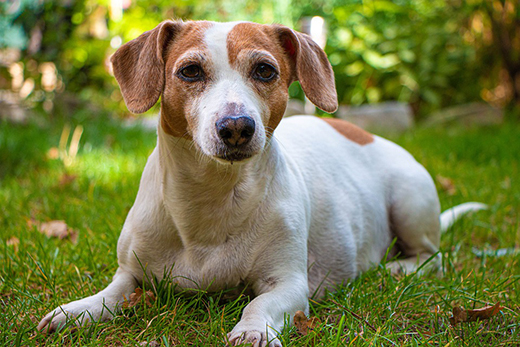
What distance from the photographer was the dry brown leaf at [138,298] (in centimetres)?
209

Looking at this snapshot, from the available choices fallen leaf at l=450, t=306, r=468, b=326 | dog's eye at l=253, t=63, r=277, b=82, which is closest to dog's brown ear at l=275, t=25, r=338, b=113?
dog's eye at l=253, t=63, r=277, b=82

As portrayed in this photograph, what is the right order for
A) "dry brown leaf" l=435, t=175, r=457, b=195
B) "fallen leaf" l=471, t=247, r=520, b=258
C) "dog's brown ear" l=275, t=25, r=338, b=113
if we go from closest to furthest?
"dog's brown ear" l=275, t=25, r=338, b=113 → "fallen leaf" l=471, t=247, r=520, b=258 → "dry brown leaf" l=435, t=175, r=457, b=195

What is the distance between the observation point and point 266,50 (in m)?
2.12

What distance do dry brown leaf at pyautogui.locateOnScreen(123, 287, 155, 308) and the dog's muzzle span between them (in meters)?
0.67

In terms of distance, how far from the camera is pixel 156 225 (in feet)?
7.23

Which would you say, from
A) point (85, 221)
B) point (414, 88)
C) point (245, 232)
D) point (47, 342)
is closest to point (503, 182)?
point (245, 232)

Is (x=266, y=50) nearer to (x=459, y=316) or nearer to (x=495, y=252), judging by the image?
(x=459, y=316)

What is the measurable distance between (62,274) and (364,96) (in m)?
6.73

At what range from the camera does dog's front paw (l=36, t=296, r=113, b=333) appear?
1.91 m

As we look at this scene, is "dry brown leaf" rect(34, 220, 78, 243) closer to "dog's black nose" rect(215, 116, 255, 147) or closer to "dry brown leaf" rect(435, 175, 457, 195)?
"dog's black nose" rect(215, 116, 255, 147)

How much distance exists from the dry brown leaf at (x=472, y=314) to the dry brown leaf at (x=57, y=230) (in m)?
2.02

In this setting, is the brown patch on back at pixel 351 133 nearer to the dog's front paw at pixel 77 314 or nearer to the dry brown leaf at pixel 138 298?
the dry brown leaf at pixel 138 298

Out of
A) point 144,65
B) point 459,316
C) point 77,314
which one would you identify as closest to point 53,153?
point 144,65

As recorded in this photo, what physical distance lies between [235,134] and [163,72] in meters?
0.49
